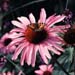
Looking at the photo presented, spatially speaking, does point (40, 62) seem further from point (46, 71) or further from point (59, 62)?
point (59, 62)

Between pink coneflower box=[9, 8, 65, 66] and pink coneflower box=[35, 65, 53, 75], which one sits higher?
pink coneflower box=[9, 8, 65, 66]

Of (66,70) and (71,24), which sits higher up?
(71,24)

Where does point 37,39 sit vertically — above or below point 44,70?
above

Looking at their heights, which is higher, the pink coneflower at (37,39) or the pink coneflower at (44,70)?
the pink coneflower at (37,39)

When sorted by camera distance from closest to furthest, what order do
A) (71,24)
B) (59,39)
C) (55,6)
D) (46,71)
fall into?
(59,39) → (71,24) → (46,71) → (55,6)

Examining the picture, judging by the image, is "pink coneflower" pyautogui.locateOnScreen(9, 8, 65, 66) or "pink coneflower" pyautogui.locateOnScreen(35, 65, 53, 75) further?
"pink coneflower" pyautogui.locateOnScreen(35, 65, 53, 75)

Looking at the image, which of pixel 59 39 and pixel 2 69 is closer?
pixel 59 39

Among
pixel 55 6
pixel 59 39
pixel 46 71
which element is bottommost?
pixel 46 71

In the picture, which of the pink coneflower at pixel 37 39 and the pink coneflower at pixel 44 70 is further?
the pink coneflower at pixel 44 70

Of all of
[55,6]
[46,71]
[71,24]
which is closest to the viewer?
[71,24]

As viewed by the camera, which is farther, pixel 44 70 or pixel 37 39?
pixel 44 70

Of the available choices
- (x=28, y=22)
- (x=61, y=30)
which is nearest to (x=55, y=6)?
(x=28, y=22)
